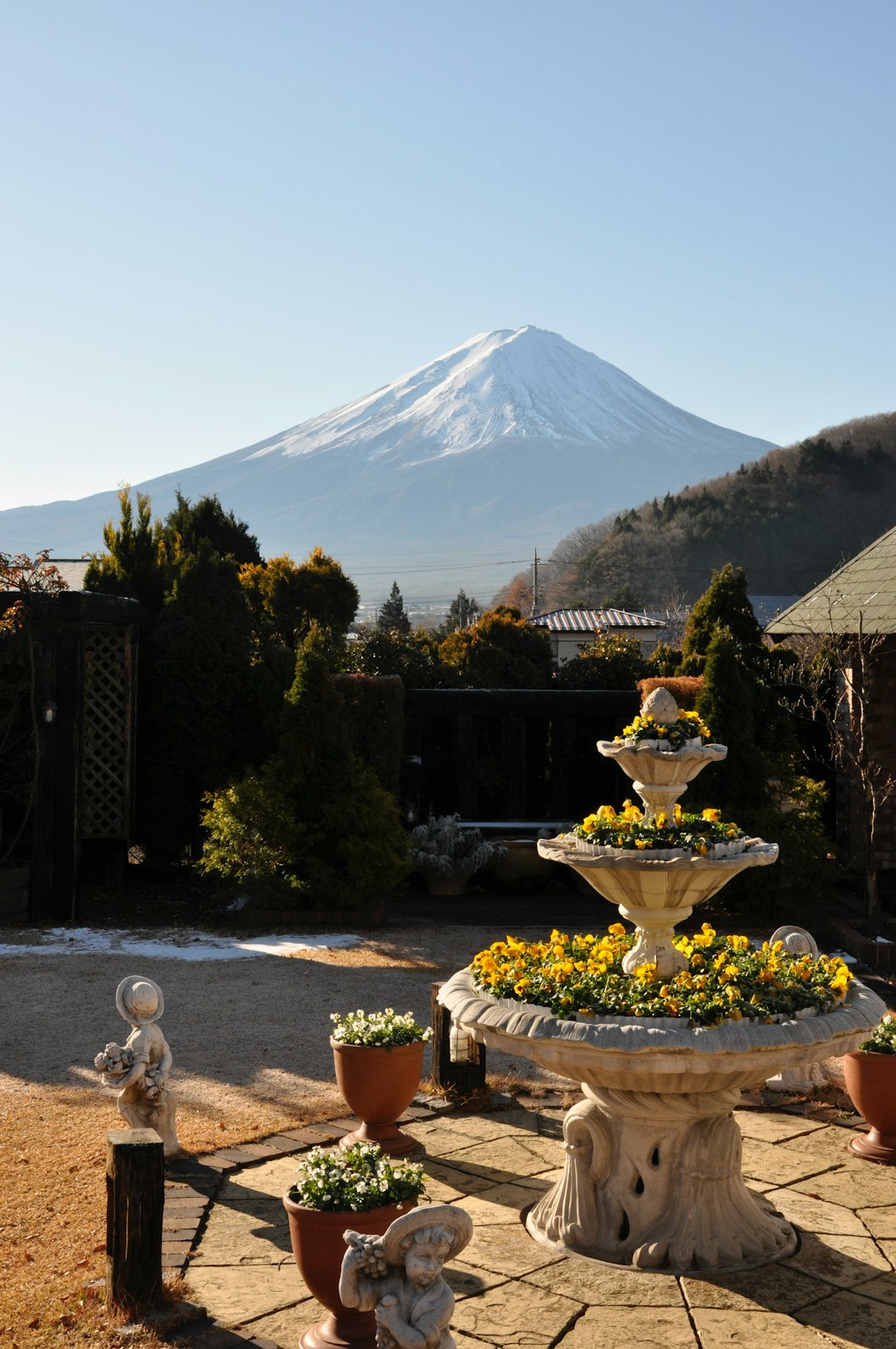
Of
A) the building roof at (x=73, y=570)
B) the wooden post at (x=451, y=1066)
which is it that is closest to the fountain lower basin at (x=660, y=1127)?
the wooden post at (x=451, y=1066)

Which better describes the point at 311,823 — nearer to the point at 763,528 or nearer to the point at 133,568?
the point at 133,568

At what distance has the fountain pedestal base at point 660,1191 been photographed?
219 inches

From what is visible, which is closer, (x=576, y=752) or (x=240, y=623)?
(x=240, y=623)

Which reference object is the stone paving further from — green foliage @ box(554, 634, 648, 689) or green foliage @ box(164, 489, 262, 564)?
green foliage @ box(164, 489, 262, 564)

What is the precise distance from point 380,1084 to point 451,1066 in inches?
48.0

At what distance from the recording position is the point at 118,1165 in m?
5.04

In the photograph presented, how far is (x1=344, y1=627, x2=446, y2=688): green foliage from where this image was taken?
18.8 metres

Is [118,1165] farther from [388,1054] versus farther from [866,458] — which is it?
[866,458]

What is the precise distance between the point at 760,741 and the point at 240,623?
240 inches

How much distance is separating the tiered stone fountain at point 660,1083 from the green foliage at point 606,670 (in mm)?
12920

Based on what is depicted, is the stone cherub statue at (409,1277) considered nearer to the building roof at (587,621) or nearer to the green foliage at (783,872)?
the green foliage at (783,872)

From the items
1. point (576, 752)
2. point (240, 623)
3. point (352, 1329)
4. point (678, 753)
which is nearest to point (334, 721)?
point (240, 623)

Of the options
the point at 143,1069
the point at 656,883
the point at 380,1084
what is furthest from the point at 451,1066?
the point at 656,883

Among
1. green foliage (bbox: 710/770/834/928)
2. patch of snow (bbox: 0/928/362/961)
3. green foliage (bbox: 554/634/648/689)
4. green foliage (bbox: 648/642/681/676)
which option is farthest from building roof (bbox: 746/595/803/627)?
patch of snow (bbox: 0/928/362/961)
